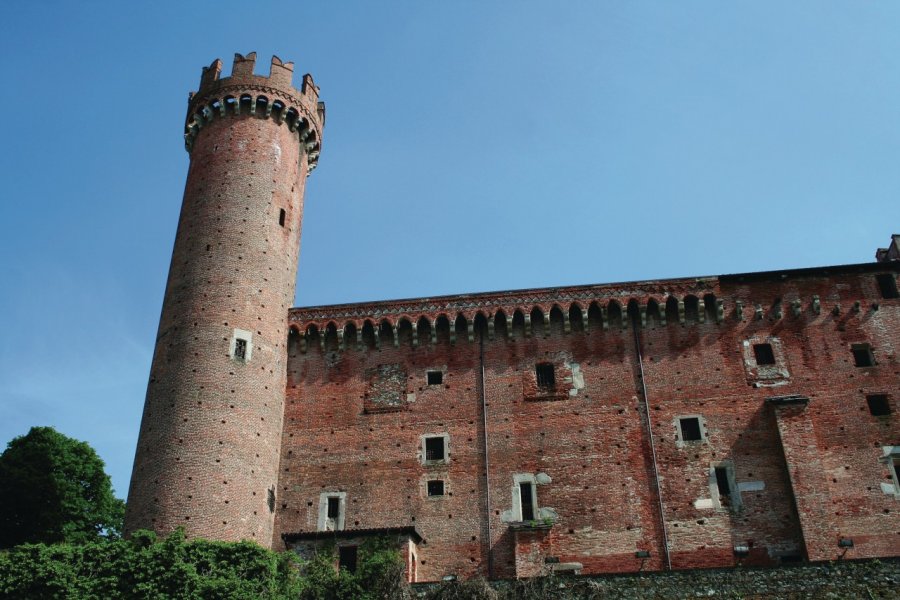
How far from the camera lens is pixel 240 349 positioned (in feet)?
80.9

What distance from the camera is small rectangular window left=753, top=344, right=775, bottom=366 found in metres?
25.7

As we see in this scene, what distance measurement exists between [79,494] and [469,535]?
53.0ft

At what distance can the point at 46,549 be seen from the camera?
2000 centimetres

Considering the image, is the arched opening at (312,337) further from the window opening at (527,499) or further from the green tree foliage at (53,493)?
the green tree foliage at (53,493)

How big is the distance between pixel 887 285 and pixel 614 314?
8.25 meters

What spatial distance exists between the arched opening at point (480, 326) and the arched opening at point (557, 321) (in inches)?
81.7

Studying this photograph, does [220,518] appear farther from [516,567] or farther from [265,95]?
[265,95]

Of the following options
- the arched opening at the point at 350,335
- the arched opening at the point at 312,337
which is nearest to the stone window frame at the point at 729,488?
the arched opening at the point at 350,335

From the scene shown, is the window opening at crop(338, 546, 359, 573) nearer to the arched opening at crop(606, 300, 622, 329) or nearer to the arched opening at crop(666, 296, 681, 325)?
the arched opening at crop(606, 300, 622, 329)

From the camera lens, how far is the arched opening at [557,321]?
2702 centimetres

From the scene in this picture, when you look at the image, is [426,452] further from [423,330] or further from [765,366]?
[765,366]

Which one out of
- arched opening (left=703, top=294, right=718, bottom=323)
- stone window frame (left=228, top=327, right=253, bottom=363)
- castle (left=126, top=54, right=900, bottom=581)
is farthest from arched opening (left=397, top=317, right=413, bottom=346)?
arched opening (left=703, top=294, right=718, bottom=323)

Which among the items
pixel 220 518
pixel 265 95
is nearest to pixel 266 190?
pixel 265 95

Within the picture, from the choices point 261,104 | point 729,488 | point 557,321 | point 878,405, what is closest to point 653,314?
point 557,321
